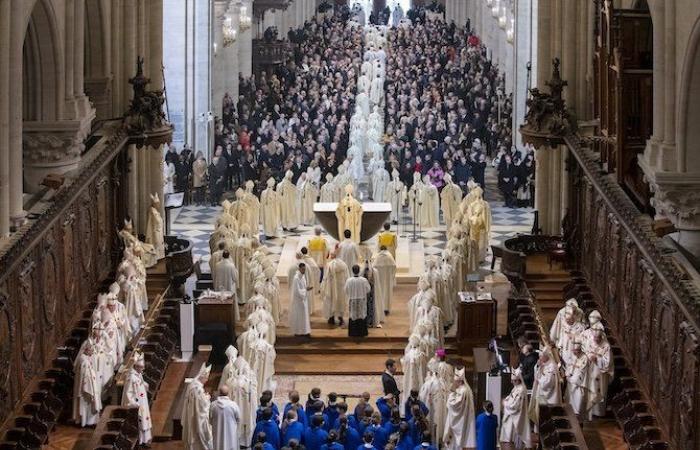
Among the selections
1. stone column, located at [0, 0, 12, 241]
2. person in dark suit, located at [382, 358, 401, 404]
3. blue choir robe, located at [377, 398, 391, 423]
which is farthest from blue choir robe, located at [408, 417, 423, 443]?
stone column, located at [0, 0, 12, 241]

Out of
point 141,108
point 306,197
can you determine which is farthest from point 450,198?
point 141,108

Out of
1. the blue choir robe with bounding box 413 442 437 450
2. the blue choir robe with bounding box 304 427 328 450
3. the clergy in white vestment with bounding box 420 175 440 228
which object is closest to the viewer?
the blue choir robe with bounding box 413 442 437 450

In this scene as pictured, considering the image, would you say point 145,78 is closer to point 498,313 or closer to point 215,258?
point 215,258

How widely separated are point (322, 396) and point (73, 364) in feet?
13.6

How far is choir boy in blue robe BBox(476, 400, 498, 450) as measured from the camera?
27734 millimetres

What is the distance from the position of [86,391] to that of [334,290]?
753cm

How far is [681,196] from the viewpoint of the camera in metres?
28.5

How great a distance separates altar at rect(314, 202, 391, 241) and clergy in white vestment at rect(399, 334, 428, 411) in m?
8.93

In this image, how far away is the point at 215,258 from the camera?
36094mm

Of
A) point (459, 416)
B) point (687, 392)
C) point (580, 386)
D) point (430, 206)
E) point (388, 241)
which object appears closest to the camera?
point (687, 392)

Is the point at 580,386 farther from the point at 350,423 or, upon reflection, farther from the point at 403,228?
the point at 403,228

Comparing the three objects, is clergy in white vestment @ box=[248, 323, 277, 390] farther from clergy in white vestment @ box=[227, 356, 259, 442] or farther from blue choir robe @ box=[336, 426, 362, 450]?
blue choir robe @ box=[336, 426, 362, 450]

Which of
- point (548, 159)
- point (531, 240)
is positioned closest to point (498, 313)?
point (531, 240)

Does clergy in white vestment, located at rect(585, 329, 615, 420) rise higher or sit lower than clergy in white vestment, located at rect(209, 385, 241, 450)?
higher
